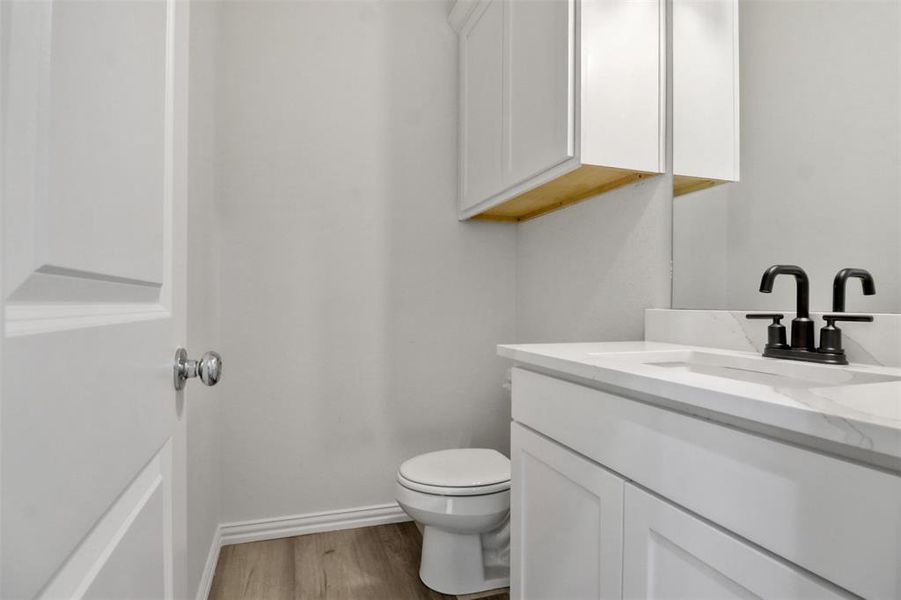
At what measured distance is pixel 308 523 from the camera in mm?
2012

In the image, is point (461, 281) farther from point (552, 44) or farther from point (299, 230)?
point (552, 44)

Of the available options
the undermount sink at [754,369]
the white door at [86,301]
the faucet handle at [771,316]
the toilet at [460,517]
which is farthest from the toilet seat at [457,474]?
the white door at [86,301]

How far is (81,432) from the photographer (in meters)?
0.35

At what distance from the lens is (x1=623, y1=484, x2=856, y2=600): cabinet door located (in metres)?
0.55

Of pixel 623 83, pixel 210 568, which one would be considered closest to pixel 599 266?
pixel 623 83

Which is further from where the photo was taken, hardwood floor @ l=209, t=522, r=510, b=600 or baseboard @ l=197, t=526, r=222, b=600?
hardwood floor @ l=209, t=522, r=510, b=600

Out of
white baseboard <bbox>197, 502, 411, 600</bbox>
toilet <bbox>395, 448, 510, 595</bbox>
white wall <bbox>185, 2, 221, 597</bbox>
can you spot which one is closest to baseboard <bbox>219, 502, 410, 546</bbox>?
white baseboard <bbox>197, 502, 411, 600</bbox>

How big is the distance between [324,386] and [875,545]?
6.06ft

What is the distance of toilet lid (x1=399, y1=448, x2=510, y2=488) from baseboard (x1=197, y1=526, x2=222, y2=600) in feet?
2.25

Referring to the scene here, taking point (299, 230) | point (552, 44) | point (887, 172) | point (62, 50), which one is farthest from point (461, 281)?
point (62, 50)

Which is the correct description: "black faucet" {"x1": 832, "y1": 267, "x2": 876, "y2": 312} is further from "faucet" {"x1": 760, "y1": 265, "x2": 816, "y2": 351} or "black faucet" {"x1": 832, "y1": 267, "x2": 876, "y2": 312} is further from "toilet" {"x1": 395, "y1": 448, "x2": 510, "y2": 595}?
"toilet" {"x1": 395, "y1": 448, "x2": 510, "y2": 595}

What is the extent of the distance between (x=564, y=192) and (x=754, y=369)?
0.90m

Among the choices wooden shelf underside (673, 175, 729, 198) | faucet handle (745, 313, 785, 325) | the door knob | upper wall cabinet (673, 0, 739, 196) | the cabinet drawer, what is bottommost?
the cabinet drawer

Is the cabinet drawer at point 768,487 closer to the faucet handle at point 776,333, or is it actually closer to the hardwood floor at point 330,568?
the faucet handle at point 776,333
